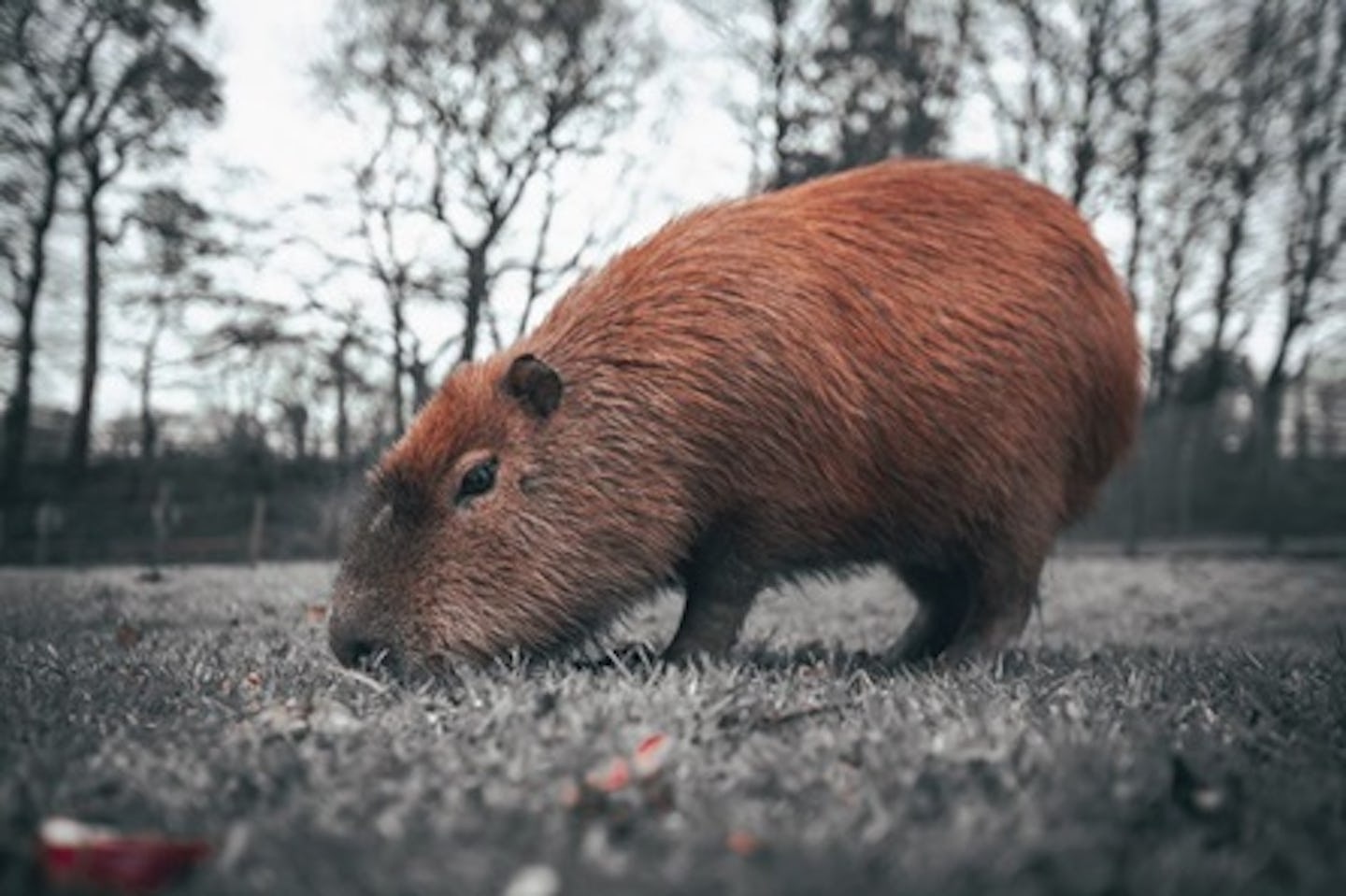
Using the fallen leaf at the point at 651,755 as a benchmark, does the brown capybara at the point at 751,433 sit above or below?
above

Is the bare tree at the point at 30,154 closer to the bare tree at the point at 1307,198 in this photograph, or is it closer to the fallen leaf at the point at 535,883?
the fallen leaf at the point at 535,883

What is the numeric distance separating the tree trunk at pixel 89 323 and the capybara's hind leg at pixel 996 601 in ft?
33.4

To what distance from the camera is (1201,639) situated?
6.03 metres

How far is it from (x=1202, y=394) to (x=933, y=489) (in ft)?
56.5

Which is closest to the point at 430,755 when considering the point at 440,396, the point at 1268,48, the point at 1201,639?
the point at 440,396

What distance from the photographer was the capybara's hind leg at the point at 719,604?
3.64 meters

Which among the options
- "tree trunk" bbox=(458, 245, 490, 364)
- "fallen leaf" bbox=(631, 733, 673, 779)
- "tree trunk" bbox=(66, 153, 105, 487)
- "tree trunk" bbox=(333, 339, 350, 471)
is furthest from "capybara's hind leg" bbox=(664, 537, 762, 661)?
"tree trunk" bbox=(66, 153, 105, 487)

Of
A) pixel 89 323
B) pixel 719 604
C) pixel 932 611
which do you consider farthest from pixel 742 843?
pixel 89 323

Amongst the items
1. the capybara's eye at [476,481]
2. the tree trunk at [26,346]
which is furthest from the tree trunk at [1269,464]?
the tree trunk at [26,346]

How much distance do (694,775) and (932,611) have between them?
2.92 meters

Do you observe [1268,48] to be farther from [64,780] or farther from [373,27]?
[64,780]

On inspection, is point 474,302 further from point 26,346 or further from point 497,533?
point 497,533

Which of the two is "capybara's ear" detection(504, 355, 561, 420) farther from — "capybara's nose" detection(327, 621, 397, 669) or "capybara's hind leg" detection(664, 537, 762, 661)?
"capybara's nose" detection(327, 621, 397, 669)

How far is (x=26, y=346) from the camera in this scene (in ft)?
39.0
